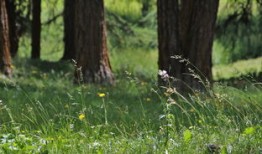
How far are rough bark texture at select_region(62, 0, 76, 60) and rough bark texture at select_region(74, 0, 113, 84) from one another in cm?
493

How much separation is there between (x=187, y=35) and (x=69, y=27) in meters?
A: 7.97

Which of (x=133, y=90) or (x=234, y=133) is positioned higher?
(x=234, y=133)

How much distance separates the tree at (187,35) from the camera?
32.8 feet

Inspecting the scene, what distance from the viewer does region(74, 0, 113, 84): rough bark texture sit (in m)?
11.9

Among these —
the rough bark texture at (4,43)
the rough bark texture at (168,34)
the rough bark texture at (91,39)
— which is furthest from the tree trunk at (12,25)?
the rough bark texture at (168,34)

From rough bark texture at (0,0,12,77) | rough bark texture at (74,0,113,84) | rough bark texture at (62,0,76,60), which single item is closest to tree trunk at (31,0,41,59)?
rough bark texture at (62,0,76,60)

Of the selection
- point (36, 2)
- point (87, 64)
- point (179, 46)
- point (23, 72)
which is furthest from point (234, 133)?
point (36, 2)

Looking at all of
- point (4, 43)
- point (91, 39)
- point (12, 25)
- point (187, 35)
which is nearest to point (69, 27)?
point (12, 25)

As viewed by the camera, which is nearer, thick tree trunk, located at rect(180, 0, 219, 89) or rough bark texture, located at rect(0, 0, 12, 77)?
thick tree trunk, located at rect(180, 0, 219, 89)

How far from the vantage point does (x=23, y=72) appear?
555 inches

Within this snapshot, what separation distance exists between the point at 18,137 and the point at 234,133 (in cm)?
174

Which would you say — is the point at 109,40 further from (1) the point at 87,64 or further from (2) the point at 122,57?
(1) the point at 87,64

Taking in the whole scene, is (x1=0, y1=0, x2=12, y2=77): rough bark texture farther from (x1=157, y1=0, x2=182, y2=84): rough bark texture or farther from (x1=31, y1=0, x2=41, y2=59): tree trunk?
(x1=31, y1=0, x2=41, y2=59): tree trunk

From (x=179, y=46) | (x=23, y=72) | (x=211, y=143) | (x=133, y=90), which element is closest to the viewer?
(x=211, y=143)
